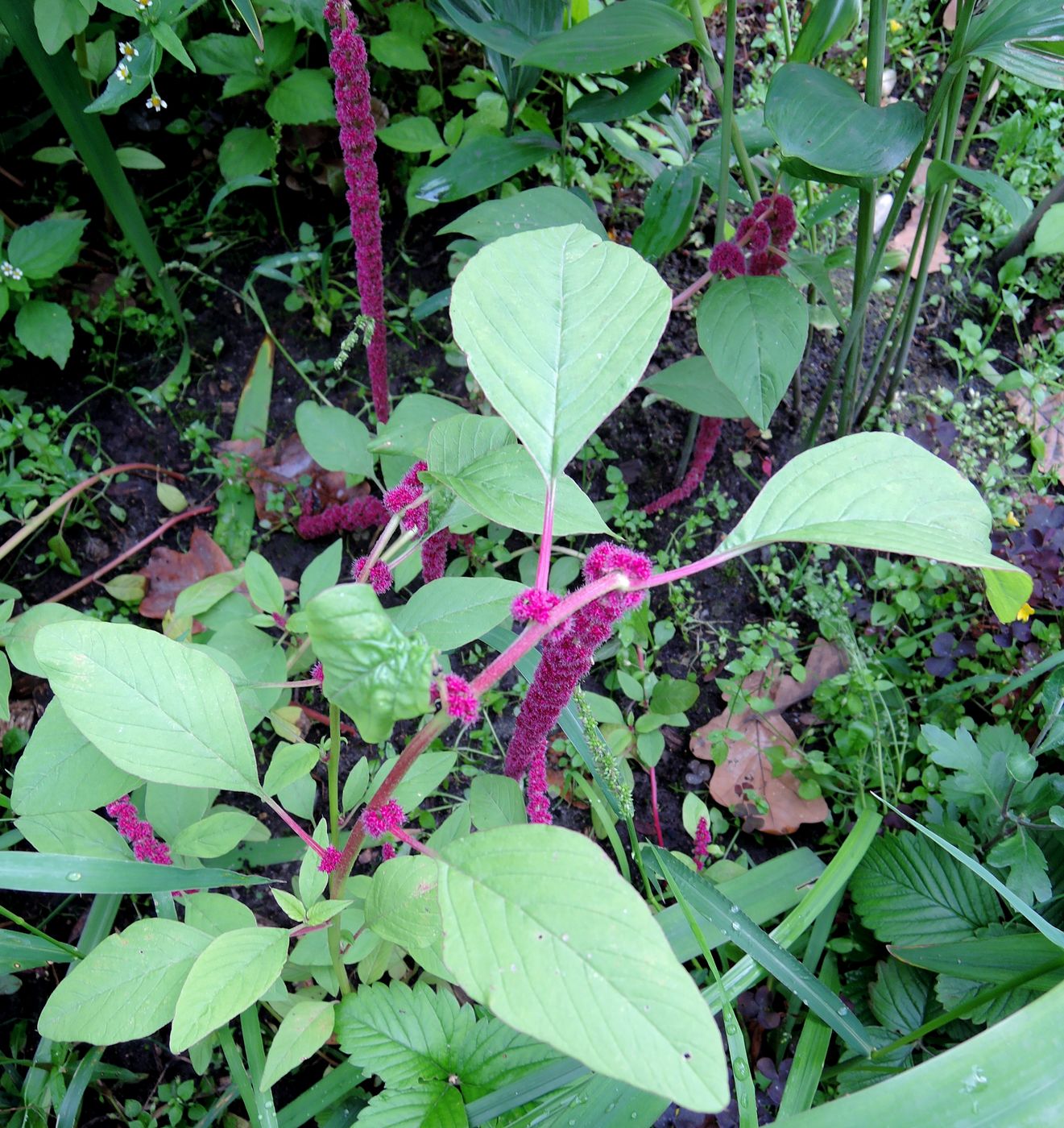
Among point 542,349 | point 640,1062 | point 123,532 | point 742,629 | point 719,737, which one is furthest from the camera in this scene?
point 123,532

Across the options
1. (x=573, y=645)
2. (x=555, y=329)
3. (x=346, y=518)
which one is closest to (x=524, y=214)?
(x=346, y=518)

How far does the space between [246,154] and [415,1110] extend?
1.99 metres

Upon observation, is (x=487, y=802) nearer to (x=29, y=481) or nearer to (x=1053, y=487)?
(x=29, y=481)

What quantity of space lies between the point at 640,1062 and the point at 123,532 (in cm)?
174

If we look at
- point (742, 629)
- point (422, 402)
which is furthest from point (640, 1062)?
point (742, 629)

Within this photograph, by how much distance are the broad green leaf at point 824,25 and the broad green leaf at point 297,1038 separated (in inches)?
65.2

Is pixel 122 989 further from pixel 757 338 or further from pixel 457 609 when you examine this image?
pixel 757 338

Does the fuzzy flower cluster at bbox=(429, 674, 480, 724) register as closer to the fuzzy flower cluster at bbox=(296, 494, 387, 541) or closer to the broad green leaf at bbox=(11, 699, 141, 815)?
the broad green leaf at bbox=(11, 699, 141, 815)

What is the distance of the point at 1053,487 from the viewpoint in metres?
1.90

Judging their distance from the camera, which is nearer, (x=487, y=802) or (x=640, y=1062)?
(x=640, y=1062)

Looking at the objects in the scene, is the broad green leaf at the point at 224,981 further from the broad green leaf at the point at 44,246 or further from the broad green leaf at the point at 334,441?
the broad green leaf at the point at 44,246

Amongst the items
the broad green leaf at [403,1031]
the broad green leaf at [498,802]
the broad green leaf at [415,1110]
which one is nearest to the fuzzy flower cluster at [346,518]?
the broad green leaf at [498,802]

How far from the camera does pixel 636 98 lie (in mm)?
1536

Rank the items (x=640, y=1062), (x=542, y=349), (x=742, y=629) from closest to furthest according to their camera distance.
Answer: (x=640, y=1062) < (x=542, y=349) < (x=742, y=629)
